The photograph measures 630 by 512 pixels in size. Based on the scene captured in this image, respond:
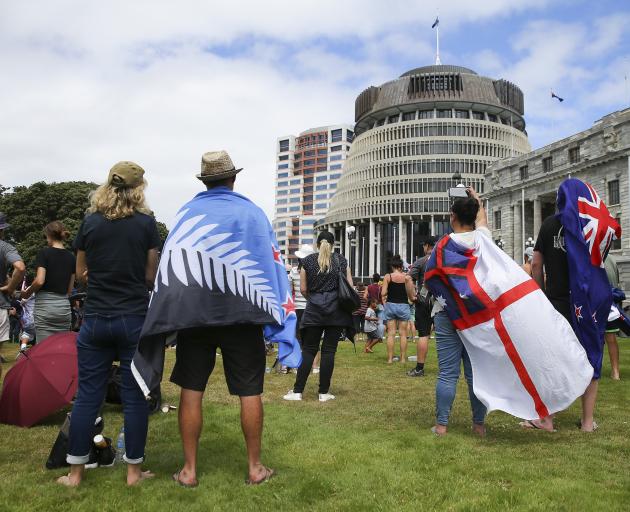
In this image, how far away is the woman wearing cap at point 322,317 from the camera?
7.24 m

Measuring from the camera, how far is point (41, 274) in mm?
6582

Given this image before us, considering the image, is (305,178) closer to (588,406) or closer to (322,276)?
(322,276)

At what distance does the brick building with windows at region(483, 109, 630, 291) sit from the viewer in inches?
1932

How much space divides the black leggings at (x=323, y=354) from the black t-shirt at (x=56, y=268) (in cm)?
310

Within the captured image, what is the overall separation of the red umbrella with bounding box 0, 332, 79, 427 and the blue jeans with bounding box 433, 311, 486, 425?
3.74 metres

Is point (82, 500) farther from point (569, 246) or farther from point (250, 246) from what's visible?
point (569, 246)

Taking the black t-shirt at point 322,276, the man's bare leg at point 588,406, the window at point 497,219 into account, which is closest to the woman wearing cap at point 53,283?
the black t-shirt at point 322,276

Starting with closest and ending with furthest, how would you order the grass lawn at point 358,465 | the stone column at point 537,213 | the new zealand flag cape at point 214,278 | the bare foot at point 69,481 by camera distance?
1. the grass lawn at point 358,465
2. the new zealand flag cape at point 214,278
3. the bare foot at point 69,481
4. the stone column at point 537,213

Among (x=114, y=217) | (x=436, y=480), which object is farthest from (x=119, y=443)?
(x=436, y=480)

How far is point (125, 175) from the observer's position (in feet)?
13.1

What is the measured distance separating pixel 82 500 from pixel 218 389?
4.27m

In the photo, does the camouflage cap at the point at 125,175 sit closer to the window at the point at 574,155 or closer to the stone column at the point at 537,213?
the window at the point at 574,155

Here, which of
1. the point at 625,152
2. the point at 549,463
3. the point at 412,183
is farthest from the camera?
the point at 412,183

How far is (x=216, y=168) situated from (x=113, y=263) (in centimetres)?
100
